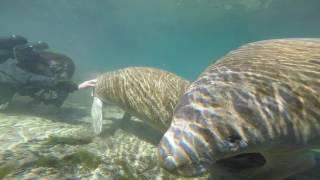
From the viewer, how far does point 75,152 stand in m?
4.39

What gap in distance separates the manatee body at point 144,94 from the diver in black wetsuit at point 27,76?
2079 millimetres

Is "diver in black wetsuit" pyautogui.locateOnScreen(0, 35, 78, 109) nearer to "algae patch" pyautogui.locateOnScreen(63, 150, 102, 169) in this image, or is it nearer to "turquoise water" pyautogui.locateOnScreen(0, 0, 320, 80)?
"algae patch" pyautogui.locateOnScreen(63, 150, 102, 169)

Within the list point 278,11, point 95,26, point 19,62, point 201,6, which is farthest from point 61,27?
point 19,62

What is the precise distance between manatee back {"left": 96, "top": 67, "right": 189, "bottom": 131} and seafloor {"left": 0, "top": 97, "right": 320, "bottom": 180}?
0.50 meters

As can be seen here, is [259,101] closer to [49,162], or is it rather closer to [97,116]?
[49,162]

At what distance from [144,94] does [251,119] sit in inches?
129

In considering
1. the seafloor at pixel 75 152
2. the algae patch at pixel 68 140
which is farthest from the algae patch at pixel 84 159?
the algae patch at pixel 68 140

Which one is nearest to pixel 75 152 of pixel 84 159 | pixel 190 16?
pixel 84 159

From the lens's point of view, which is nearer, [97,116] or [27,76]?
[97,116]

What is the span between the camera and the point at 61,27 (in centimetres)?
8538

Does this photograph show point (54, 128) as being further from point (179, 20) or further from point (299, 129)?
point (179, 20)

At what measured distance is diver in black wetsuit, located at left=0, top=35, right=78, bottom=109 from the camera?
8859mm

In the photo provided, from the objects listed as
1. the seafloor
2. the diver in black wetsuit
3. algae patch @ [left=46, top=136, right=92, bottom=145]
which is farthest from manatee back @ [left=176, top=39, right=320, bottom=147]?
the diver in black wetsuit

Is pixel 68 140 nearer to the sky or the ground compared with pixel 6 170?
nearer to the ground
